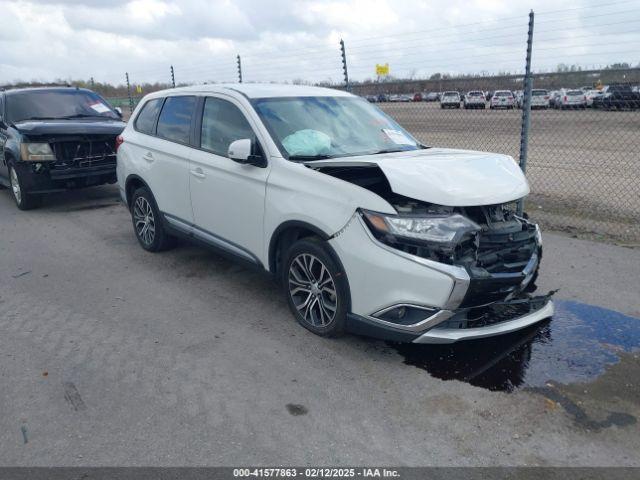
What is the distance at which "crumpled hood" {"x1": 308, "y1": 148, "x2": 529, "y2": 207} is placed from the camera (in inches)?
147

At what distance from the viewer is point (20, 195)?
8.69 metres

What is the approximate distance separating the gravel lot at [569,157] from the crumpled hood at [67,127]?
604cm

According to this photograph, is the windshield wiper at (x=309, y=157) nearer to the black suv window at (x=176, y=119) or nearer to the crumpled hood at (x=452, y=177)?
the crumpled hood at (x=452, y=177)

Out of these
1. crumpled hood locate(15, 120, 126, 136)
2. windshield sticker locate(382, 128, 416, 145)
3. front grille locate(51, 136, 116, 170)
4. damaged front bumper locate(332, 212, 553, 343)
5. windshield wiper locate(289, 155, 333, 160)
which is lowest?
damaged front bumper locate(332, 212, 553, 343)

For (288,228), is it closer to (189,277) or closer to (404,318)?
(404,318)

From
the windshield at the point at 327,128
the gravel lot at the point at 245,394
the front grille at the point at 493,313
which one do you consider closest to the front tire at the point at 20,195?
the gravel lot at the point at 245,394

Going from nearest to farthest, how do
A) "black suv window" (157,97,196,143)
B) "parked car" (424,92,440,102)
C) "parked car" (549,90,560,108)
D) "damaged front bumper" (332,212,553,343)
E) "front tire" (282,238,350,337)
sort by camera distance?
1. "damaged front bumper" (332,212,553,343)
2. "front tire" (282,238,350,337)
3. "black suv window" (157,97,196,143)
4. "parked car" (424,92,440,102)
5. "parked car" (549,90,560,108)

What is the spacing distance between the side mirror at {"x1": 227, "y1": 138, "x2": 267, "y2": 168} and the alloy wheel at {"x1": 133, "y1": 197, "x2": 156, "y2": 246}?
209cm

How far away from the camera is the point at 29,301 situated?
509cm

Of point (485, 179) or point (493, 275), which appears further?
point (485, 179)

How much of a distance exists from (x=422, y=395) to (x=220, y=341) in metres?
1.61

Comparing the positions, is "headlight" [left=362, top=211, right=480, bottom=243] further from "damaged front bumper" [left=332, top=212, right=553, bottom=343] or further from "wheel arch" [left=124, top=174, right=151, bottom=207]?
"wheel arch" [left=124, top=174, right=151, bottom=207]

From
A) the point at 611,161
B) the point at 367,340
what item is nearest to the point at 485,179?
the point at 367,340

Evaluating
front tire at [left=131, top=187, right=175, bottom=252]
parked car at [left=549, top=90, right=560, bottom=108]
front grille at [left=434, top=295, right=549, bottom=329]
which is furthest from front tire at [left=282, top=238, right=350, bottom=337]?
parked car at [left=549, top=90, right=560, bottom=108]
